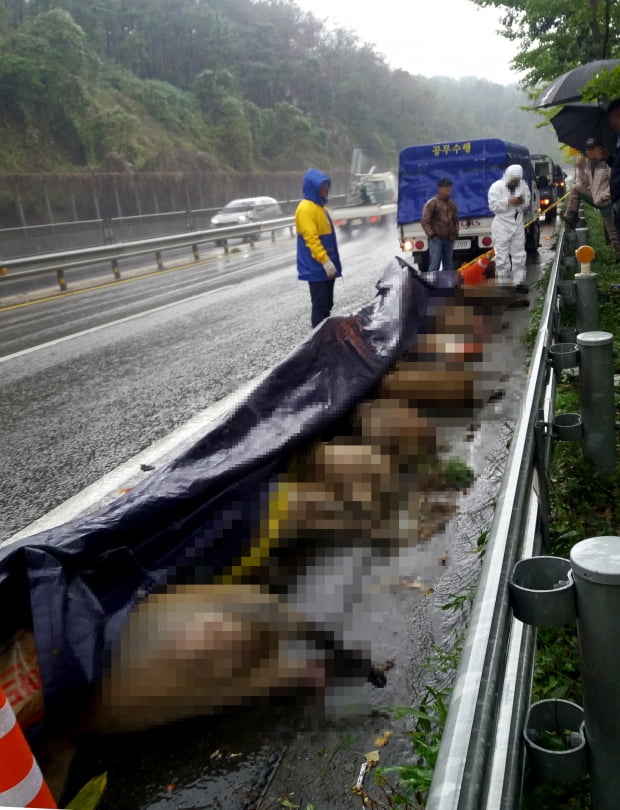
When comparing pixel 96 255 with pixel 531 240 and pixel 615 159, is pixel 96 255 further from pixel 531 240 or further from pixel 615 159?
pixel 615 159

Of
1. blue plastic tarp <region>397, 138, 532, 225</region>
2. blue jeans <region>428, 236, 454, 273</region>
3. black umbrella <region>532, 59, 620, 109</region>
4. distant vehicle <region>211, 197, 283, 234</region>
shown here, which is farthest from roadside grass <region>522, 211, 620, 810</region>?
distant vehicle <region>211, 197, 283, 234</region>

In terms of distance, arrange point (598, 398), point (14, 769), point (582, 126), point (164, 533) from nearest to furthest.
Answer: point (14, 769) → point (164, 533) → point (598, 398) → point (582, 126)

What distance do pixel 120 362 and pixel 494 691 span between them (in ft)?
24.5

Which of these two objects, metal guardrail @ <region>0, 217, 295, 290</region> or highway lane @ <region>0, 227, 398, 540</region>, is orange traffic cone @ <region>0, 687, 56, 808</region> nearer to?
highway lane @ <region>0, 227, 398, 540</region>

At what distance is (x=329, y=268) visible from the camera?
786 cm

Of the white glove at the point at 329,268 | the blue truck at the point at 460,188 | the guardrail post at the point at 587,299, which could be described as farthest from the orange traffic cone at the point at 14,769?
the blue truck at the point at 460,188

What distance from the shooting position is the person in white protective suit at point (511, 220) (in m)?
10.4

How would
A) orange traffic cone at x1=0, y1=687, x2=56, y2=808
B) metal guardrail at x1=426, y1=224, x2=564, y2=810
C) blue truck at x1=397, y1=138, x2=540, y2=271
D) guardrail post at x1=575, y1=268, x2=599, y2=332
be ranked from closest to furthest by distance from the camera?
metal guardrail at x1=426, y1=224, x2=564, y2=810, orange traffic cone at x1=0, y1=687, x2=56, y2=808, guardrail post at x1=575, y1=268, x2=599, y2=332, blue truck at x1=397, y1=138, x2=540, y2=271

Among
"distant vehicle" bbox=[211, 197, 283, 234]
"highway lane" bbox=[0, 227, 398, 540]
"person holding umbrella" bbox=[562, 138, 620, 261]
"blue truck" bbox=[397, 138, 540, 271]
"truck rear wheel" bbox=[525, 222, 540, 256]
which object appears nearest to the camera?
"highway lane" bbox=[0, 227, 398, 540]

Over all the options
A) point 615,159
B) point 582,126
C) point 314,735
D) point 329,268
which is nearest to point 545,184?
point 582,126

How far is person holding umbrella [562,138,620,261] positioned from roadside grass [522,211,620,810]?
13.7ft

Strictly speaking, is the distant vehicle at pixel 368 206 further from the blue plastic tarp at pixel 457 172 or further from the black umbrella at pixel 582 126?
the black umbrella at pixel 582 126

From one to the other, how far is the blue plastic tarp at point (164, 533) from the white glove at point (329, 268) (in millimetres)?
3046

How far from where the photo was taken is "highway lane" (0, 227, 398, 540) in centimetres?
521
